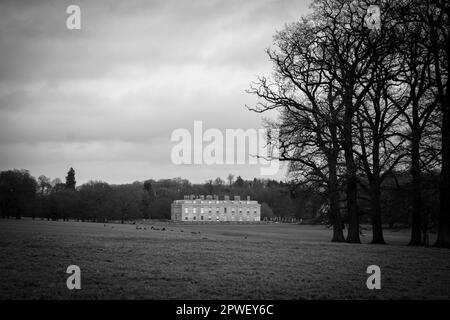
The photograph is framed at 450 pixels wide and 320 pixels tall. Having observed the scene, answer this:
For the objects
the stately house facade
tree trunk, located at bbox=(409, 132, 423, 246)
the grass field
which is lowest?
the stately house facade

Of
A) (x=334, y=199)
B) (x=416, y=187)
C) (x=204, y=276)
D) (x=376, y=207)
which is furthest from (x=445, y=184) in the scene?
(x=204, y=276)

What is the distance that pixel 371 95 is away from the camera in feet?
82.3

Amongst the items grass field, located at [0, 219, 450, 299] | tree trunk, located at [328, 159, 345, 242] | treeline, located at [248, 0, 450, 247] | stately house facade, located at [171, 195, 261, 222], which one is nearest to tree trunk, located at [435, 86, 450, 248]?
treeline, located at [248, 0, 450, 247]

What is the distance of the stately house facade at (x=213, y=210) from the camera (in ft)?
463

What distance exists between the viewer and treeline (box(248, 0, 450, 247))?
73.8 ft

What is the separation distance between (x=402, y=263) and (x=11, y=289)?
11.7 metres

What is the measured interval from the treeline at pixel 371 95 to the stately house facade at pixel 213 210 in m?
115

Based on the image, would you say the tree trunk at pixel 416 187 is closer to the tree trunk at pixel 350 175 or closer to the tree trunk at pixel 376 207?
the tree trunk at pixel 376 207

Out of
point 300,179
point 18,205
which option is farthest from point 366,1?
point 18,205

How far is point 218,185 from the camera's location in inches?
7387

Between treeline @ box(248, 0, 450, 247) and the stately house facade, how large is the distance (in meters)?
115

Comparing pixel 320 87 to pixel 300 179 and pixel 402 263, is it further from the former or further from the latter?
pixel 402 263

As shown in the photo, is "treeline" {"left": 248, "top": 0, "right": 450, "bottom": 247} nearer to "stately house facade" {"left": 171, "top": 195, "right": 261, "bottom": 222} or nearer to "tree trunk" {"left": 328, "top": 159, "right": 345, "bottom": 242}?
"tree trunk" {"left": 328, "top": 159, "right": 345, "bottom": 242}

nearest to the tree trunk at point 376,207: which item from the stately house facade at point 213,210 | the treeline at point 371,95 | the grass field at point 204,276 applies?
the treeline at point 371,95
